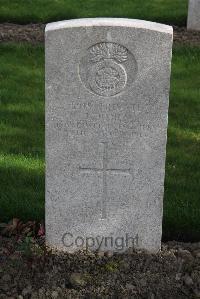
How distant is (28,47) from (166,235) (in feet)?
17.8

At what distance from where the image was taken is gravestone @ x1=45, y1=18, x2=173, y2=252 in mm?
3844

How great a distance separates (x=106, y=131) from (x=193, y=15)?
6983 millimetres

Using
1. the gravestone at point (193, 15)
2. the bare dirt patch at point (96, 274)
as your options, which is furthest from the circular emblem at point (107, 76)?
the gravestone at point (193, 15)

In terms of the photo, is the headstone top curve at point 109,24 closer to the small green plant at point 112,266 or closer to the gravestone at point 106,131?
the gravestone at point 106,131

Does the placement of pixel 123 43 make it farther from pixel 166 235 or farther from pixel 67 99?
pixel 166 235

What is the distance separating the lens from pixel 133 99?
3969 mm

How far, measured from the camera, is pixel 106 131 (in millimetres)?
4047

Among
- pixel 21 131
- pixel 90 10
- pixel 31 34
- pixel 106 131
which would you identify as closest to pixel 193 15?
pixel 90 10

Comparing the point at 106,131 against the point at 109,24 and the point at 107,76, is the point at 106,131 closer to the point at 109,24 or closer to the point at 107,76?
the point at 107,76

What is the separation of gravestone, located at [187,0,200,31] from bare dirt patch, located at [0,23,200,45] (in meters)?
0.12

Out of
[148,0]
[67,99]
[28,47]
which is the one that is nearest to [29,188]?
[67,99]

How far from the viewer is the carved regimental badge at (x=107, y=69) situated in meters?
3.88

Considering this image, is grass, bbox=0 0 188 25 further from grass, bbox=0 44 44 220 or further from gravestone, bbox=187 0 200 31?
grass, bbox=0 44 44 220

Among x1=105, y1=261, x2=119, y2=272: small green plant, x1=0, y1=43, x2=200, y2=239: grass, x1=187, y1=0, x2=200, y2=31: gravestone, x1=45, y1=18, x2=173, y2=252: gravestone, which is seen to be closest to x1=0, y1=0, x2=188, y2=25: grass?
x1=187, y1=0, x2=200, y2=31: gravestone
